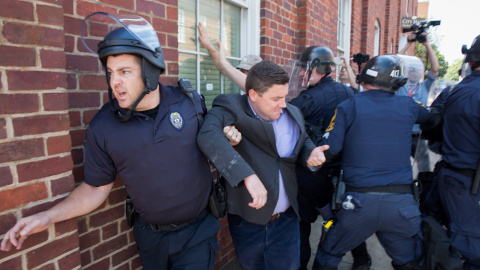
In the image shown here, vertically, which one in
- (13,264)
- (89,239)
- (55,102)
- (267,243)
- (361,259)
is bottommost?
(361,259)

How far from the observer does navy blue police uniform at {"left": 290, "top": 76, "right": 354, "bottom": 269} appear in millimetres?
2975

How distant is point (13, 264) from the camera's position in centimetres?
135

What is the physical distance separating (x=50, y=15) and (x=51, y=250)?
1112 mm

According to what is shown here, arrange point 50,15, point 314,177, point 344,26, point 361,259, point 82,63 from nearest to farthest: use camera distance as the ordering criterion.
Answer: point 50,15
point 82,63
point 314,177
point 361,259
point 344,26

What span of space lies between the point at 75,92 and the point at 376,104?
6.90 feet

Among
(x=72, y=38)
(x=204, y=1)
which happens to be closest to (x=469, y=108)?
(x=204, y=1)

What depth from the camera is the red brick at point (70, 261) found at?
154cm

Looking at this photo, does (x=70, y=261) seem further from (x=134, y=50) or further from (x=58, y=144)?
(x=134, y=50)

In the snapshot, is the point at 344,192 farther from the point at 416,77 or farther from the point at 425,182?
the point at 416,77

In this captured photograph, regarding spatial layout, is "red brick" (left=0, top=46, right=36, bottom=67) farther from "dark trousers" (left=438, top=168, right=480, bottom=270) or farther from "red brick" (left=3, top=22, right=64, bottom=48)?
"dark trousers" (left=438, top=168, right=480, bottom=270)

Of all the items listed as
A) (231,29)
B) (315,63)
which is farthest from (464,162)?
(231,29)

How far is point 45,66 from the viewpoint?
139 centimetres

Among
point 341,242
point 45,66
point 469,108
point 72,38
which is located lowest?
point 341,242

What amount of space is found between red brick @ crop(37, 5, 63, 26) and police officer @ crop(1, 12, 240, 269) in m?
0.20
